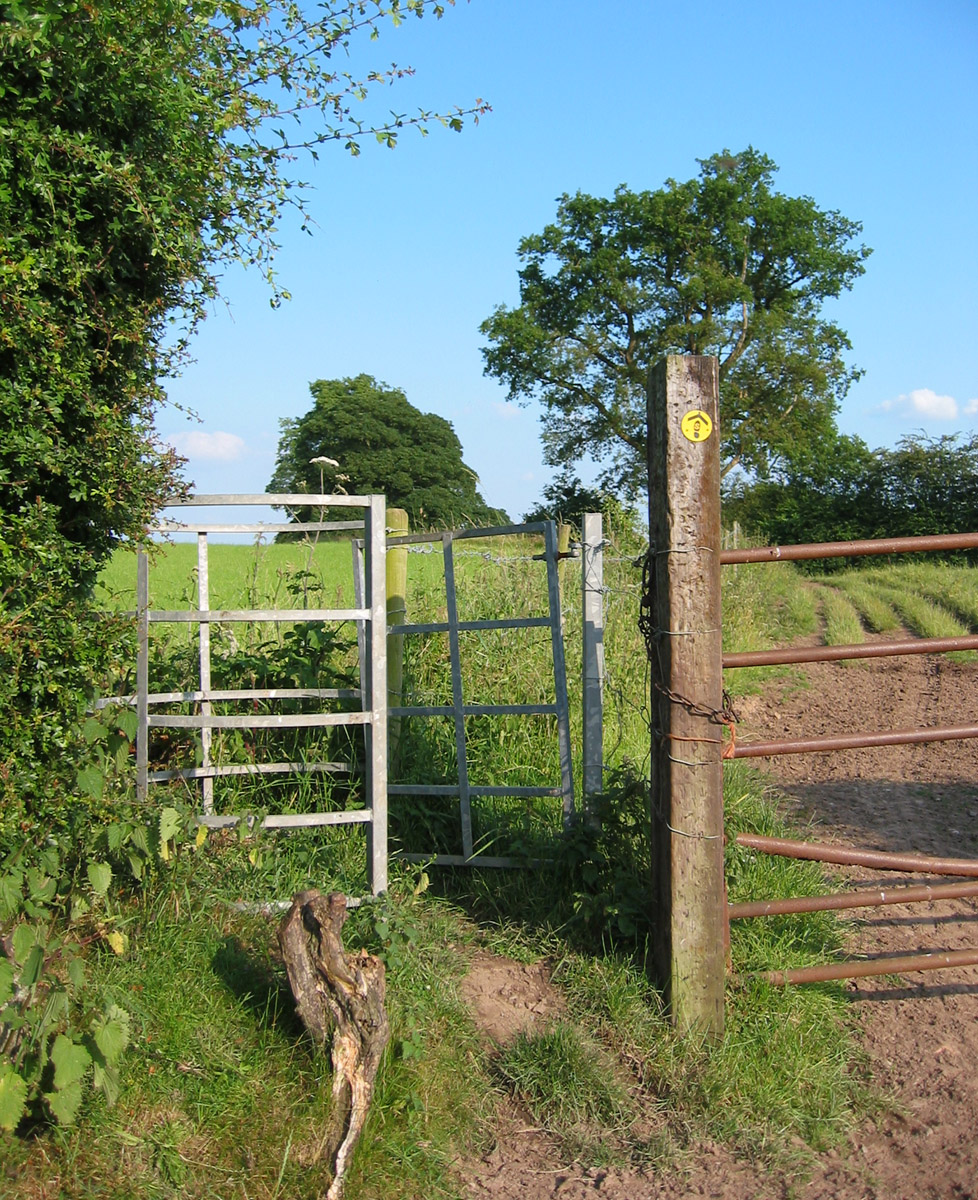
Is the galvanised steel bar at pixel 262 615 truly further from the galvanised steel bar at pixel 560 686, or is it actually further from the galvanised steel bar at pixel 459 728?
the galvanised steel bar at pixel 560 686

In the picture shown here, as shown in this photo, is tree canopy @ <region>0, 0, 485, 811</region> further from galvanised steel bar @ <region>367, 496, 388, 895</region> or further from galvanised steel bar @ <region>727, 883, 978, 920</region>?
galvanised steel bar @ <region>727, 883, 978, 920</region>

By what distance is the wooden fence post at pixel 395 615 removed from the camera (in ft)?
18.3

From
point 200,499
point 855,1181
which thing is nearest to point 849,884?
point 855,1181

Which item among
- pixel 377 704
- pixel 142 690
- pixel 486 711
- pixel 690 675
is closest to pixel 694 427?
pixel 690 675

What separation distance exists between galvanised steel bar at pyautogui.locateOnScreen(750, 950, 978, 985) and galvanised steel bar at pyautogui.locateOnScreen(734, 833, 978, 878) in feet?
1.04

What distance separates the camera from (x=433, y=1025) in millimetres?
3670

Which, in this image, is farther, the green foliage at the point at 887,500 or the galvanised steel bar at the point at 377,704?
the green foliage at the point at 887,500

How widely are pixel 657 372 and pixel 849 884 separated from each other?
8.91ft

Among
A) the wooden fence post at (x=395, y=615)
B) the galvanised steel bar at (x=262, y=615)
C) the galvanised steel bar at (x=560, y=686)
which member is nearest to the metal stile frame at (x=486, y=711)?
the galvanised steel bar at (x=560, y=686)

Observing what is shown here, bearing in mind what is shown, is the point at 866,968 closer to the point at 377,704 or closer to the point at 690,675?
the point at 690,675

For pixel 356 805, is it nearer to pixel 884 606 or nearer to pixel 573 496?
pixel 884 606

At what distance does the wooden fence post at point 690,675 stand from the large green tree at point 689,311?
32.6 metres

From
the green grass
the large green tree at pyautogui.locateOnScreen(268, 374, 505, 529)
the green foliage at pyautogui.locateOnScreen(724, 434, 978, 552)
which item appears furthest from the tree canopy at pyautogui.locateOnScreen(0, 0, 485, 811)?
the large green tree at pyautogui.locateOnScreen(268, 374, 505, 529)

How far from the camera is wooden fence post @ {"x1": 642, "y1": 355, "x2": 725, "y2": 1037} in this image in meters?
3.57
